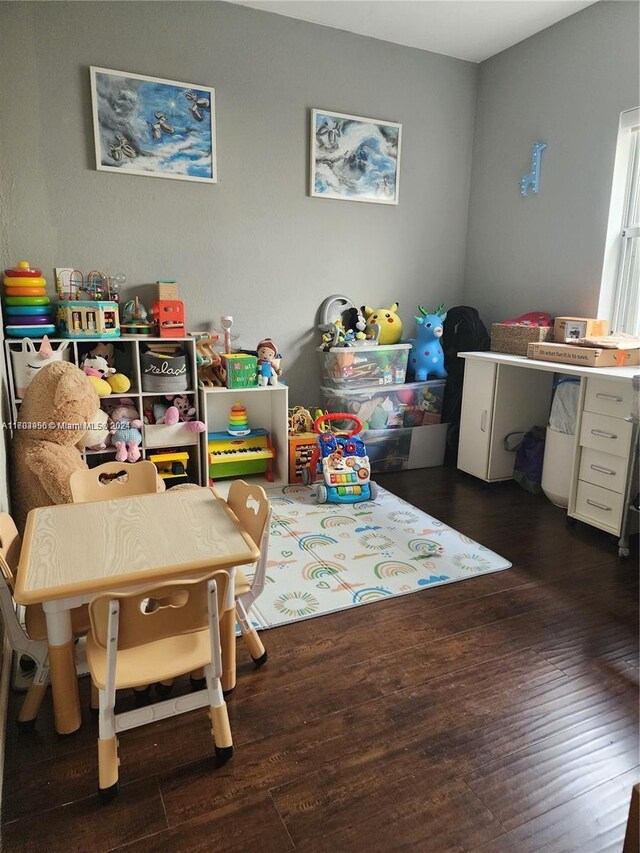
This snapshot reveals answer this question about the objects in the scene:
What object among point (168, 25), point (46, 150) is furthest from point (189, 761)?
point (168, 25)

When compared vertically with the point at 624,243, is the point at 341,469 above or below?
below

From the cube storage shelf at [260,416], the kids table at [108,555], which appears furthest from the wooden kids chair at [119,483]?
the cube storage shelf at [260,416]

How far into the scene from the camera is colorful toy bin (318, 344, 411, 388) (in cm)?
375

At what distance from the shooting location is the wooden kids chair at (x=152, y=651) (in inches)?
51.6

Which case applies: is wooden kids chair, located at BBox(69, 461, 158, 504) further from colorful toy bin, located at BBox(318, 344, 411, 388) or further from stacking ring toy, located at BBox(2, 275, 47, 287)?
colorful toy bin, located at BBox(318, 344, 411, 388)

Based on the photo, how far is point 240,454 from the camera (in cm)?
355

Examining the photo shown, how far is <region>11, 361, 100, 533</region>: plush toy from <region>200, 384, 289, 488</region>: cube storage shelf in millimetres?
947

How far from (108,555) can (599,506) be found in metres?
2.35

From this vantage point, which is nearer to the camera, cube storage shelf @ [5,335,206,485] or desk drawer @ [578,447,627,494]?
desk drawer @ [578,447,627,494]

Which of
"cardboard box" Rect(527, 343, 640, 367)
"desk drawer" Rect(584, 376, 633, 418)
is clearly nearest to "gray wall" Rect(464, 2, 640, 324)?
"cardboard box" Rect(527, 343, 640, 367)

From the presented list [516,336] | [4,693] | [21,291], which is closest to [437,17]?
[516,336]

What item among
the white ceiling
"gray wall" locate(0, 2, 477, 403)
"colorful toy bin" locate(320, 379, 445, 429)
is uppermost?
the white ceiling

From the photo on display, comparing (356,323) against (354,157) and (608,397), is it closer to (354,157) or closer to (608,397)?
(354,157)

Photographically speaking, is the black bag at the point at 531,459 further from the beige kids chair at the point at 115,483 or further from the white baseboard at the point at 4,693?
the white baseboard at the point at 4,693
